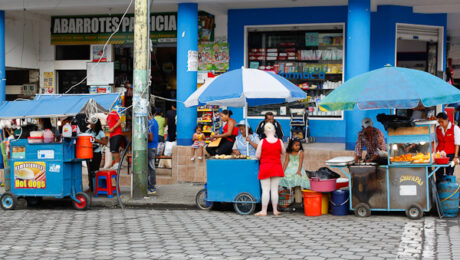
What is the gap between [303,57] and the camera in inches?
683

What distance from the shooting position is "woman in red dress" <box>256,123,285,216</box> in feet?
36.4

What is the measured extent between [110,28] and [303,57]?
5.67 meters

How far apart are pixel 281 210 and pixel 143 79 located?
151 inches

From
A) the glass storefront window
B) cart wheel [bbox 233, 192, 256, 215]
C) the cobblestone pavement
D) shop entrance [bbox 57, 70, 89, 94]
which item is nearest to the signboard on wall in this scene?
shop entrance [bbox 57, 70, 89, 94]

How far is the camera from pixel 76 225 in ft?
34.2

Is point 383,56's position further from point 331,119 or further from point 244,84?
point 244,84

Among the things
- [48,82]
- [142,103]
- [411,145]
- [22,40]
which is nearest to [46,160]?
[142,103]

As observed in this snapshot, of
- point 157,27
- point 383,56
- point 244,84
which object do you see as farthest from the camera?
point 157,27

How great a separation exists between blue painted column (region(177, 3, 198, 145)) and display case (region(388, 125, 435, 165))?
18.5 feet

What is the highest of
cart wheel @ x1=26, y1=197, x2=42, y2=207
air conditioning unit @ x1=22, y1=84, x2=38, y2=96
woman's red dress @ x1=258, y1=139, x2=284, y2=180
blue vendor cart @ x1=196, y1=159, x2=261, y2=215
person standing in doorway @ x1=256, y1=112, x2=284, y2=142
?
air conditioning unit @ x1=22, y1=84, x2=38, y2=96

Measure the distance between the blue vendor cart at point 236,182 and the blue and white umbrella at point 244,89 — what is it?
1.20 meters

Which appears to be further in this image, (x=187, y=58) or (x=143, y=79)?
(x=187, y=58)

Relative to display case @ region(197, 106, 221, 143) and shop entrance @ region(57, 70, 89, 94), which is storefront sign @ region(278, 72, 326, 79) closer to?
display case @ region(197, 106, 221, 143)

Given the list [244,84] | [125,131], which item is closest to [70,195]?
[244,84]
